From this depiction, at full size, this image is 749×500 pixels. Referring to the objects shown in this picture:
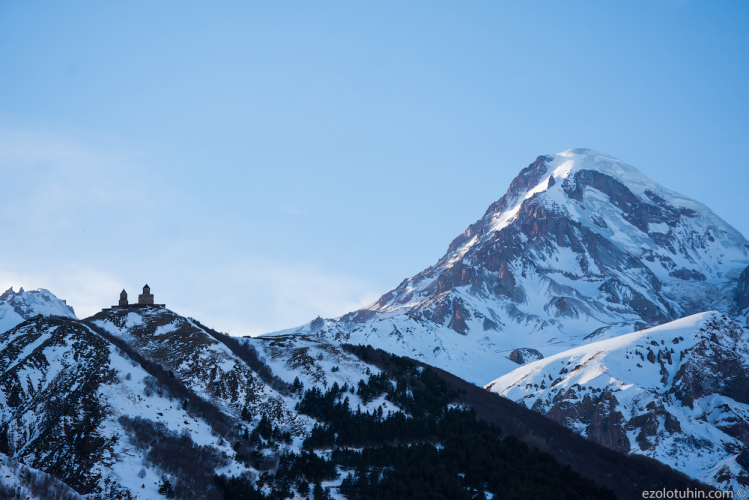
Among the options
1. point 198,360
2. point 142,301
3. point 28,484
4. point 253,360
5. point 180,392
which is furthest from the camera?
point 142,301

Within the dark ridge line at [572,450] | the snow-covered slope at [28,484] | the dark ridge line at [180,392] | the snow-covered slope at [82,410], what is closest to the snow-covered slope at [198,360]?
the dark ridge line at [180,392]

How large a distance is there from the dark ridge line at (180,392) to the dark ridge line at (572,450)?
41824 millimetres

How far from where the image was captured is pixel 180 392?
381 ft

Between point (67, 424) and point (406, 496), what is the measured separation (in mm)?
44980

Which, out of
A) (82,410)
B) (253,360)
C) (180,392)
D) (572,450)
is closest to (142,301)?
(253,360)

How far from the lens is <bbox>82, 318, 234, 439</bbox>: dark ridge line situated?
111062 mm

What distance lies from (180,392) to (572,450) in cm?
7522

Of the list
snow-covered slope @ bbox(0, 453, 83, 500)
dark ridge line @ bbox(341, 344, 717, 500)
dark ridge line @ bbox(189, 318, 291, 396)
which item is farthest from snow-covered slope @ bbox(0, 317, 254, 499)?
dark ridge line @ bbox(341, 344, 717, 500)

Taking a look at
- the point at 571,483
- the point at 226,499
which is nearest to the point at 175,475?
the point at 226,499

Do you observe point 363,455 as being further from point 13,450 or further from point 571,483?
point 13,450

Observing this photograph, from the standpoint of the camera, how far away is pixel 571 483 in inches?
4377

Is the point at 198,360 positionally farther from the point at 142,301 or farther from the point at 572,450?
the point at 572,450

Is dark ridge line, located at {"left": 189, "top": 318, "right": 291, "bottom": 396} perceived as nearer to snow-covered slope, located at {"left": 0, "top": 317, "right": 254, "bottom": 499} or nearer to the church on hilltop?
the church on hilltop

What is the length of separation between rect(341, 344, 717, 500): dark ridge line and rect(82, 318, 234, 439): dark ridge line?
1647 inches
